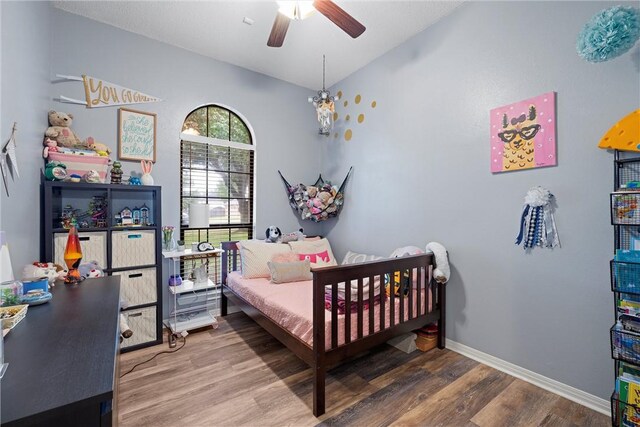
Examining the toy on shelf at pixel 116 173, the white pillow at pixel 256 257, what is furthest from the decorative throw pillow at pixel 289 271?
the toy on shelf at pixel 116 173

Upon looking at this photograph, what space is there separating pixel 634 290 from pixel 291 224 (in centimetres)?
303

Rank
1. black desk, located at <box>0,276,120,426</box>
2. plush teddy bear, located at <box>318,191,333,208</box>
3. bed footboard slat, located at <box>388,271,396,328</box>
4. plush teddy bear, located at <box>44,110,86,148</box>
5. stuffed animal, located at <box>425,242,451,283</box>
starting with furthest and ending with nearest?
plush teddy bear, located at <box>318,191,333,208</box>
stuffed animal, located at <box>425,242,451,283</box>
plush teddy bear, located at <box>44,110,86,148</box>
bed footboard slat, located at <box>388,271,396,328</box>
black desk, located at <box>0,276,120,426</box>

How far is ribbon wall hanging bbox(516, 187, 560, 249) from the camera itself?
72.3 inches

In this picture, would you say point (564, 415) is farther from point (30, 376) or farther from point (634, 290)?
point (30, 376)

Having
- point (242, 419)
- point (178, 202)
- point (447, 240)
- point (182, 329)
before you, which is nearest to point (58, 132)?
point (178, 202)

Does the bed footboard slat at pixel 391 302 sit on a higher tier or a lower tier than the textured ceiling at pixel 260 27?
lower

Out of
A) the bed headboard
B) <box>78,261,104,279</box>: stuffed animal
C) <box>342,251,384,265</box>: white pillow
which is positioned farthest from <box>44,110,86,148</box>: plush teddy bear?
<box>342,251,384,265</box>: white pillow

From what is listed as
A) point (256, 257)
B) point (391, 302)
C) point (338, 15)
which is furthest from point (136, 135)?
→ point (391, 302)

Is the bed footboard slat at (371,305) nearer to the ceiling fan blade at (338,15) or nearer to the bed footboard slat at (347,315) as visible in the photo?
the bed footboard slat at (347,315)

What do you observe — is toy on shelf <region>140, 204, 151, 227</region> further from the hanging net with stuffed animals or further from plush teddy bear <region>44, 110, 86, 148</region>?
the hanging net with stuffed animals

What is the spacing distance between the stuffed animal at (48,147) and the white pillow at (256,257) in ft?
5.55

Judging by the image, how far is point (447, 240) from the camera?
7.94 ft

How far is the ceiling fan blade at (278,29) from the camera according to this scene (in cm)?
183

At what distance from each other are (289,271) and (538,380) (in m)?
2.05
